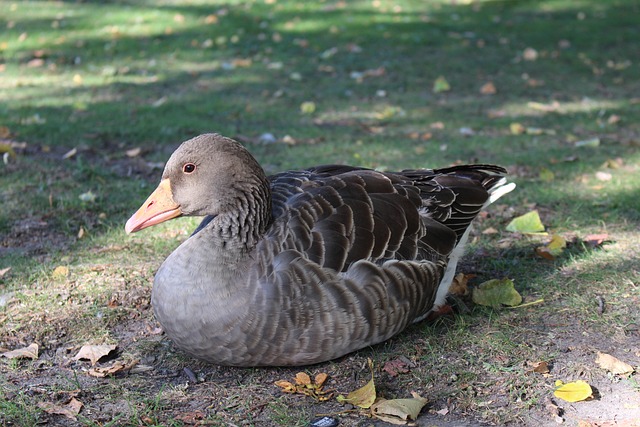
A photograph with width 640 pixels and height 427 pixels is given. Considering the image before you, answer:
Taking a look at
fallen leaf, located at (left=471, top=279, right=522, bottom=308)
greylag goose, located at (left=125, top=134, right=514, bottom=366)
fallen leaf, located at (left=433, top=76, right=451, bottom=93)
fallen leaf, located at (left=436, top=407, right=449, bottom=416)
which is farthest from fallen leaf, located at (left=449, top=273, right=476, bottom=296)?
fallen leaf, located at (left=433, top=76, right=451, bottom=93)

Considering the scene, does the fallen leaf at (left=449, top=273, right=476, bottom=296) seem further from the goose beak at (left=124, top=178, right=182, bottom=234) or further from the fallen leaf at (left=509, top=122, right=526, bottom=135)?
the fallen leaf at (left=509, top=122, right=526, bottom=135)

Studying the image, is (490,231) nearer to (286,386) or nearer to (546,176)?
(546,176)

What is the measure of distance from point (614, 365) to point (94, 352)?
2.54 meters

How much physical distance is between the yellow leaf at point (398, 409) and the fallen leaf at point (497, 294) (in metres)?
1.04

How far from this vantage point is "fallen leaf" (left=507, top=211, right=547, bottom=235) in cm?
484

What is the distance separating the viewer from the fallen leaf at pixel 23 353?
350 cm

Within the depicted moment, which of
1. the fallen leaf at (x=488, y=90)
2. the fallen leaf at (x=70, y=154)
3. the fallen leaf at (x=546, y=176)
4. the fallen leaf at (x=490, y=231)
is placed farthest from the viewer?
the fallen leaf at (x=488, y=90)

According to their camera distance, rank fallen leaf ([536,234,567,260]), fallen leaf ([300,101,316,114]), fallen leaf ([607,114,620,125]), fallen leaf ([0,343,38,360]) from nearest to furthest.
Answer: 1. fallen leaf ([0,343,38,360])
2. fallen leaf ([536,234,567,260])
3. fallen leaf ([607,114,620,125])
4. fallen leaf ([300,101,316,114])

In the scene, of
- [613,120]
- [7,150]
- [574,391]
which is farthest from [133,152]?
[613,120]

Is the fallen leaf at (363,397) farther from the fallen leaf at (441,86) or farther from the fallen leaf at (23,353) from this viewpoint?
the fallen leaf at (441,86)

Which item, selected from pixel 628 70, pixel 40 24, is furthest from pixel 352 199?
pixel 40 24

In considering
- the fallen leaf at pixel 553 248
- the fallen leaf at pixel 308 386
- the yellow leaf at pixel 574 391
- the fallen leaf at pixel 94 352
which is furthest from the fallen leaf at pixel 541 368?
the fallen leaf at pixel 94 352

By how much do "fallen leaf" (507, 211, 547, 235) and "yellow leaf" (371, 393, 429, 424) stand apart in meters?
2.13

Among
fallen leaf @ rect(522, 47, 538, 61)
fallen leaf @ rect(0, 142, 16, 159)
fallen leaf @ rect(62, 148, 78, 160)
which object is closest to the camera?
fallen leaf @ rect(0, 142, 16, 159)
